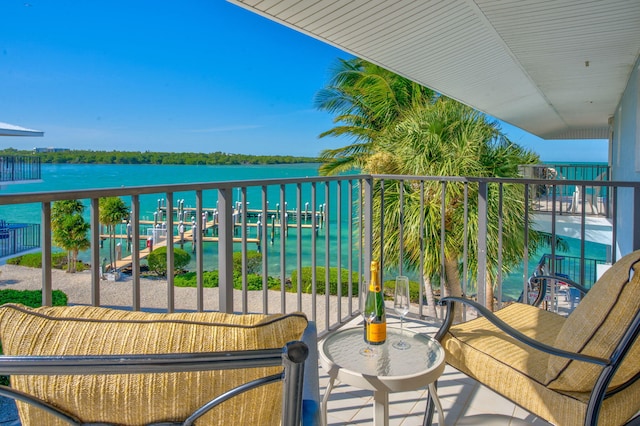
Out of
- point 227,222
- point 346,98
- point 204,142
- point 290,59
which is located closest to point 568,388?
point 227,222

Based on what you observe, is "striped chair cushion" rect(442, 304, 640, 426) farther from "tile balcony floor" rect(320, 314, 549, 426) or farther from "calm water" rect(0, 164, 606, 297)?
"calm water" rect(0, 164, 606, 297)

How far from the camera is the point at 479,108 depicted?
10.6 metres

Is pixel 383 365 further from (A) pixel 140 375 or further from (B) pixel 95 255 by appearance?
(B) pixel 95 255

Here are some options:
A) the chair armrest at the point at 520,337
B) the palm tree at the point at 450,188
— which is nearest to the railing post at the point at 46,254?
the chair armrest at the point at 520,337

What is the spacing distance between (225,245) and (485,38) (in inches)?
201

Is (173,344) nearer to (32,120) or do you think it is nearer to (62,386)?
(62,386)

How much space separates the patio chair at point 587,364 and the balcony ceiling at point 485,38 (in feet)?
12.5

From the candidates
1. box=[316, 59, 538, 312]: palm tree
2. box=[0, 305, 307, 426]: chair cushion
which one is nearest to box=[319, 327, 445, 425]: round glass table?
box=[0, 305, 307, 426]: chair cushion

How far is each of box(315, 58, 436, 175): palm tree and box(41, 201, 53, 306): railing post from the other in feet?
38.7

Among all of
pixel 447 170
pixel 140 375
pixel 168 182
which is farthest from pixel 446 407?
pixel 168 182

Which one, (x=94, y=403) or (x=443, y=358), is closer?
(x=94, y=403)

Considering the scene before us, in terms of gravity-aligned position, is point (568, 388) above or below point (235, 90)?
below

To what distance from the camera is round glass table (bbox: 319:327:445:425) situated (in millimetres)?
1309

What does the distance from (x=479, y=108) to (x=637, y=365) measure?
10.2 m
